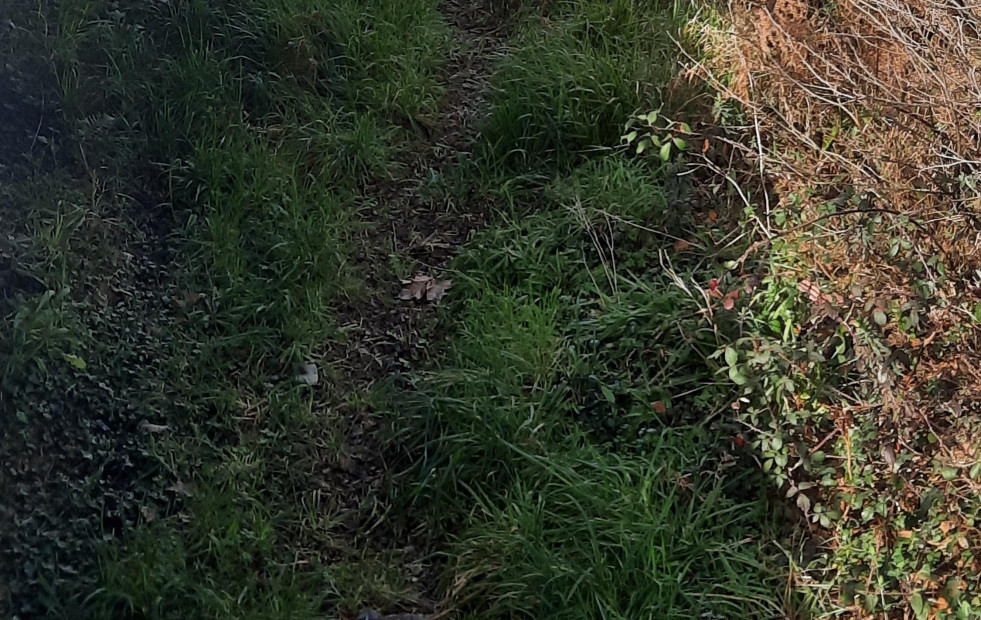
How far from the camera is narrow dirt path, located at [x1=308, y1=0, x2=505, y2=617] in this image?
10.7 feet

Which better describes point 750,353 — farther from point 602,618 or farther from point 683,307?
point 602,618

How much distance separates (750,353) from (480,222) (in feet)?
5.15

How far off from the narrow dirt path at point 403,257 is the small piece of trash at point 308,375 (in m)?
0.05

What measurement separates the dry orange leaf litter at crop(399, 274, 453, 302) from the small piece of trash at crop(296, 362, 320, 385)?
1.86 ft

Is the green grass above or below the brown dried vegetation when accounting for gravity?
below

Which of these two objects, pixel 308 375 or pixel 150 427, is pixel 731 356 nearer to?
pixel 308 375

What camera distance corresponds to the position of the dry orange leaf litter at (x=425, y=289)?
13.2 feet

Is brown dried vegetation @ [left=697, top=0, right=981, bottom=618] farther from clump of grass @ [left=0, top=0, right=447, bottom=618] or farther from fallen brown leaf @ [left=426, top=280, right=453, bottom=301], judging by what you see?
clump of grass @ [left=0, top=0, right=447, bottom=618]

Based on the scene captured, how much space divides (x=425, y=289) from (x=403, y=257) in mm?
228

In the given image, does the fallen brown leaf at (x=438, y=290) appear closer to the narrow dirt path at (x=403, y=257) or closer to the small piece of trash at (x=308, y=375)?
the narrow dirt path at (x=403, y=257)

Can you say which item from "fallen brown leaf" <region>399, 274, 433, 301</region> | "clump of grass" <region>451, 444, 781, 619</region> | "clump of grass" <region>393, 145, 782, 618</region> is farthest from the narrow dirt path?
"clump of grass" <region>451, 444, 781, 619</region>

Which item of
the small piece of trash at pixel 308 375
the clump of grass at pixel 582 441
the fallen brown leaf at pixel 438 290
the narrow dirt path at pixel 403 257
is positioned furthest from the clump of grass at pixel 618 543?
the fallen brown leaf at pixel 438 290

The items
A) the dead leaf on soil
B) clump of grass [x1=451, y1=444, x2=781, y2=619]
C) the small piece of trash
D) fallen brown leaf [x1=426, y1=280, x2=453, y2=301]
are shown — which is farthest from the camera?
fallen brown leaf [x1=426, y1=280, x2=453, y2=301]

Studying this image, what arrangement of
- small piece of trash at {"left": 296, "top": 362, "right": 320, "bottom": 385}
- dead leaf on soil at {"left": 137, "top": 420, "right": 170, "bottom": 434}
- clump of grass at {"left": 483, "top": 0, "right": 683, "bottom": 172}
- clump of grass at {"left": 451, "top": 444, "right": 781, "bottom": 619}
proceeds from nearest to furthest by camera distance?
clump of grass at {"left": 451, "top": 444, "right": 781, "bottom": 619} < dead leaf on soil at {"left": 137, "top": 420, "right": 170, "bottom": 434} < small piece of trash at {"left": 296, "top": 362, "right": 320, "bottom": 385} < clump of grass at {"left": 483, "top": 0, "right": 683, "bottom": 172}
